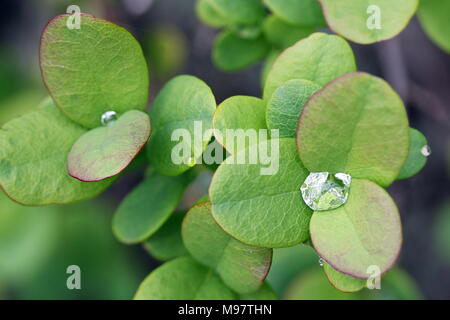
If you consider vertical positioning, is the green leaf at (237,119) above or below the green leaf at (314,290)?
above

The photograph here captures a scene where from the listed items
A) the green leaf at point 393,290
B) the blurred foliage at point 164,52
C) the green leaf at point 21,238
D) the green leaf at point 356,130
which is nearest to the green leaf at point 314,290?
the green leaf at point 393,290

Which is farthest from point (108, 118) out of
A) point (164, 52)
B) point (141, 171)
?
point (164, 52)

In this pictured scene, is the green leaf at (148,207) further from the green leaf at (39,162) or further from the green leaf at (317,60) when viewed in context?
the green leaf at (317,60)

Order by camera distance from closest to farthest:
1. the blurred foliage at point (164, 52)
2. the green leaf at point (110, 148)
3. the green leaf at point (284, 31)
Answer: the green leaf at point (110, 148) < the green leaf at point (284, 31) < the blurred foliage at point (164, 52)

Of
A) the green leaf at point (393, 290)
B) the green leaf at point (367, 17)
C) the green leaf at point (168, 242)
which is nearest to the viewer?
the green leaf at point (367, 17)

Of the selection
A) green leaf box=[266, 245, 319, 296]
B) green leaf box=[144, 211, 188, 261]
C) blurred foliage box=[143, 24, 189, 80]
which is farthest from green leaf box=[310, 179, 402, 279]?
blurred foliage box=[143, 24, 189, 80]

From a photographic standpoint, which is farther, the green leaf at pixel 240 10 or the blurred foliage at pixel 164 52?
the blurred foliage at pixel 164 52

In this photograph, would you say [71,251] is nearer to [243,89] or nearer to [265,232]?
[243,89]
